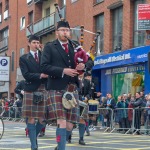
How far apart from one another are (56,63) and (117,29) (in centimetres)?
2258

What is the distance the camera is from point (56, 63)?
7730mm

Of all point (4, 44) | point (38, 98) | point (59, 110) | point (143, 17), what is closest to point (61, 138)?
point (59, 110)

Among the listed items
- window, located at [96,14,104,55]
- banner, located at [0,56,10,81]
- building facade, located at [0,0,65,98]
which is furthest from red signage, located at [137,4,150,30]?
banner, located at [0,56,10,81]

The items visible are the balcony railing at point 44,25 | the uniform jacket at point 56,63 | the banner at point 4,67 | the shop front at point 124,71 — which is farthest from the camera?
the banner at point 4,67

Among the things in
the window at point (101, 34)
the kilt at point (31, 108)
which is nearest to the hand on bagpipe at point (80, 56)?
the kilt at point (31, 108)

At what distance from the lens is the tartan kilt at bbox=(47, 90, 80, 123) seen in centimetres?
753

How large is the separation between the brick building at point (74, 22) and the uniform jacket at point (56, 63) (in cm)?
670

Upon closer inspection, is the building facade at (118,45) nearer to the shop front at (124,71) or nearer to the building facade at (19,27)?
the shop front at (124,71)

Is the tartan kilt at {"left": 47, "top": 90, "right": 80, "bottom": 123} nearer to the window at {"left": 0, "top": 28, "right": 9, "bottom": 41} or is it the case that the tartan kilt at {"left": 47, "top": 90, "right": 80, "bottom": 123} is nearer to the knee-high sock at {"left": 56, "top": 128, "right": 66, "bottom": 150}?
the knee-high sock at {"left": 56, "top": 128, "right": 66, "bottom": 150}

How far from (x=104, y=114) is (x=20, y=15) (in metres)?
28.8

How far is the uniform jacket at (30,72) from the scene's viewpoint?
9109mm

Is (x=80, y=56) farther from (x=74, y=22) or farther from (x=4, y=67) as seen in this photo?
(x=4, y=67)

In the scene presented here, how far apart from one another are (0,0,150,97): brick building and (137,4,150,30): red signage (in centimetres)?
145

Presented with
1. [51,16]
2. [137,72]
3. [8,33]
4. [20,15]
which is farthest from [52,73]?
[8,33]
